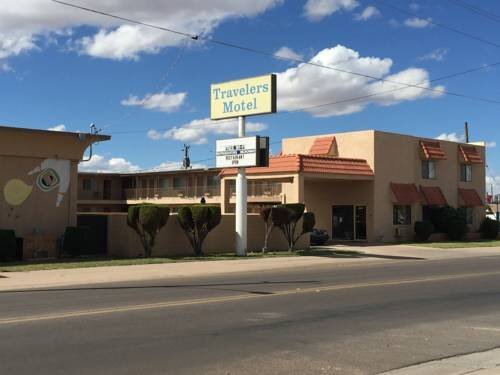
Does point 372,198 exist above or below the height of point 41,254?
above

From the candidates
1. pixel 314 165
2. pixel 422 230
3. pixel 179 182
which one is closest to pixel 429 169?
pixel 422 230

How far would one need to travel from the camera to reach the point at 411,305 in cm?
1197

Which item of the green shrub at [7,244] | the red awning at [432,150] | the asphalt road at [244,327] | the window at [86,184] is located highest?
the red awning at [432,150]

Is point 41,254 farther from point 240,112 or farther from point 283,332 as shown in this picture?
point 283,332

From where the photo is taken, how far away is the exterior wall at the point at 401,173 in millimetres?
37594

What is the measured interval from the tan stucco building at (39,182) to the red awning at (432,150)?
2314 cm

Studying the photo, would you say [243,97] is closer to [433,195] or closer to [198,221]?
[198,221]

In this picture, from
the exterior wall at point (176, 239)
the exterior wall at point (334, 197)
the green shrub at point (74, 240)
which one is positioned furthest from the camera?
the exterior wall at point (334, 197)

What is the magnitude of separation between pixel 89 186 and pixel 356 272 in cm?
4830

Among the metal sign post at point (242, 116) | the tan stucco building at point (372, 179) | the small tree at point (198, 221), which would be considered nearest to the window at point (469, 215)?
the tan stucco building at point (372, 179)

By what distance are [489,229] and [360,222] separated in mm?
12625

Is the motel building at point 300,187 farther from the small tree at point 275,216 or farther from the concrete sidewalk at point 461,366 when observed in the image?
the concrete sidewalk at point 461,366

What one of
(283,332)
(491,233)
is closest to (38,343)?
(283,332)

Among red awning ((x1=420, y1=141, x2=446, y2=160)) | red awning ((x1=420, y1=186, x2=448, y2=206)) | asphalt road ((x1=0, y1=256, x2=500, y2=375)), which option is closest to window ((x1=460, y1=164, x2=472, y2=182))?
red awning ((x1=420, y1=186, x2=448, y2=206))
